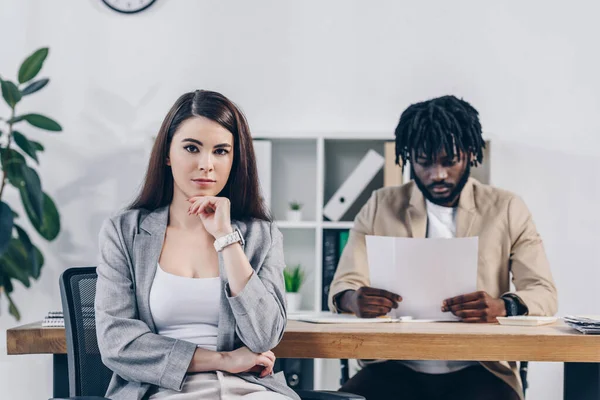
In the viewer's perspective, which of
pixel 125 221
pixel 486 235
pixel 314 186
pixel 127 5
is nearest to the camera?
pixel 125 221

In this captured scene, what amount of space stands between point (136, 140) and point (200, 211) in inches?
96.0

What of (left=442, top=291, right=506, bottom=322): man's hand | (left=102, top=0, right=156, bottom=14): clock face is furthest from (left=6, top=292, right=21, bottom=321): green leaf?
(left=442, top=291, right=506, bottom=322): man's hand

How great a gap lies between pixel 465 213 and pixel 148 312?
3.94 ft

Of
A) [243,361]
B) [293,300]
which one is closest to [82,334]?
[243,361]

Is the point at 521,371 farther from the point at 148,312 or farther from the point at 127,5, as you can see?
the point at 127,5

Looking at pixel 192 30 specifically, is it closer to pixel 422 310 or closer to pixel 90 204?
pixel 90 204

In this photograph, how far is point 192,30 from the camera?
414cm

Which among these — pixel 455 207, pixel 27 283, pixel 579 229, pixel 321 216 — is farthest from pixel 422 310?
pixel 27 283

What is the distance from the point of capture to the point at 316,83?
4.10 meters

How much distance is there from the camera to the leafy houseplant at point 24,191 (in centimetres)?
361

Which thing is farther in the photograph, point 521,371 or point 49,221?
point 49,221

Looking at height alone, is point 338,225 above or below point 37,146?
below

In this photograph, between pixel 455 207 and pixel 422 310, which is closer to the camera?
pixel 422 310

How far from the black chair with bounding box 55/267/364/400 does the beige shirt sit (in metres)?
0.86
